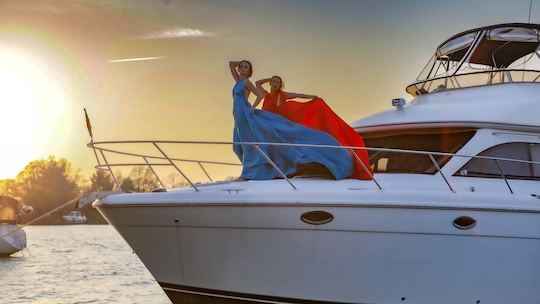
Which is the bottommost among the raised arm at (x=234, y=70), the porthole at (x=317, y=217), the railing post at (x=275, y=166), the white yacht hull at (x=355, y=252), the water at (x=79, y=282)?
the water at (x=79, y=282)

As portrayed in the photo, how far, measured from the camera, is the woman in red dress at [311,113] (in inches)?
335

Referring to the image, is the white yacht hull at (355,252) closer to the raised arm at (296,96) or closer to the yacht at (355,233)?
the yacht at (355,233)

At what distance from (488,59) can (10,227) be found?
95.7ft

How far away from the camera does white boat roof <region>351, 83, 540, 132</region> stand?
8789mm

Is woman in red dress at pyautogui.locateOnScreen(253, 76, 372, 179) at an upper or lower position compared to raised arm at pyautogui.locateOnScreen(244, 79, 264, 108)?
lower

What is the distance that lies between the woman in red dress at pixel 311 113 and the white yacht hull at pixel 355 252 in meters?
1.04

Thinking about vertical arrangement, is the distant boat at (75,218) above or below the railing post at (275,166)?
above

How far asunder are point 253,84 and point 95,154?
2.27 metres

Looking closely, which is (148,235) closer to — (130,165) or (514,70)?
(130,165)

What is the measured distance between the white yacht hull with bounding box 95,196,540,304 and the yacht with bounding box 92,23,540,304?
0.01m

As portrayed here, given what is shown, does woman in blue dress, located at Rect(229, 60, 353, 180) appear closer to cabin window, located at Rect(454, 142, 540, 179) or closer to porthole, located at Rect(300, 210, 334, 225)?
porthole, located at Rect(300, 210, 334, 225)

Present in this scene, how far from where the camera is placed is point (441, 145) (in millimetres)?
8781

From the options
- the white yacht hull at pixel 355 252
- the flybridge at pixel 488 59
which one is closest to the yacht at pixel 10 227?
the flybridge at pixel 488 59

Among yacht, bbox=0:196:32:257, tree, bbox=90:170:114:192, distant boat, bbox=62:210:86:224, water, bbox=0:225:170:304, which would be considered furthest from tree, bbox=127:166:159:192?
distant boat, bbox=62:210:86:224
